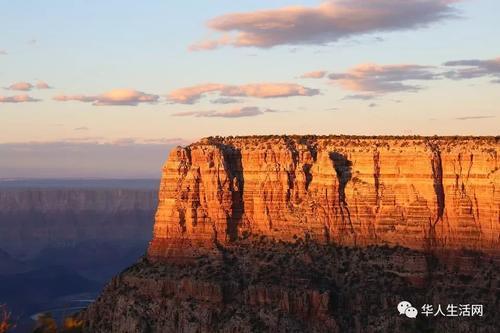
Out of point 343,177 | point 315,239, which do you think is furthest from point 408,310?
point 343,177

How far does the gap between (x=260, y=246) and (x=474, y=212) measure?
23125 millimetres

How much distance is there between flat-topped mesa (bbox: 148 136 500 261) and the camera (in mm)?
117625

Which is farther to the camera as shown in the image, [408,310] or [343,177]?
[343,177]

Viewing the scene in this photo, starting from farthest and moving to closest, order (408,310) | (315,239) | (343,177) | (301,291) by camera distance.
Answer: (343,177) → (315,239) → (301,291) → (408,310)

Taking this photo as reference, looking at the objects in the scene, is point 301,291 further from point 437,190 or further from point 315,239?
point 437,190

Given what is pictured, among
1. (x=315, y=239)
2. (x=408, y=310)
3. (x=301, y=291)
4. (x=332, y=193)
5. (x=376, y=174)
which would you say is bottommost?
(x=408, y=310)

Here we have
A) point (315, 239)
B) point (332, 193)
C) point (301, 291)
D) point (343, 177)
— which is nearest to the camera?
point (301, 291)

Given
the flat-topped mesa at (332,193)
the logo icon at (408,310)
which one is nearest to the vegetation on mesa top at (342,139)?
the flat-topped mesa at (332,193)

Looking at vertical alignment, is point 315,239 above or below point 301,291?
above

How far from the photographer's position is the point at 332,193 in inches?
4774

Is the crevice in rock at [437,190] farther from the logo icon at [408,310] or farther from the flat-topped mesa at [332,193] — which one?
the logo icon at [408,310]

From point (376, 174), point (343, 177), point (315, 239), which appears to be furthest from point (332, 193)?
point (315, 239)

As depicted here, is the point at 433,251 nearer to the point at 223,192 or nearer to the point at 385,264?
the point at 385,264

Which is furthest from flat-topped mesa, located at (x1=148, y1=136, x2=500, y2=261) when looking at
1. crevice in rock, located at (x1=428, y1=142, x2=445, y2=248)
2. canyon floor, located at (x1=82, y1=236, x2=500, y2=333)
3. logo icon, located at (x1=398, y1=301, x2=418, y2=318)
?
logo icon, located at (x1=398, y1=301, x2=418, y2=318)
